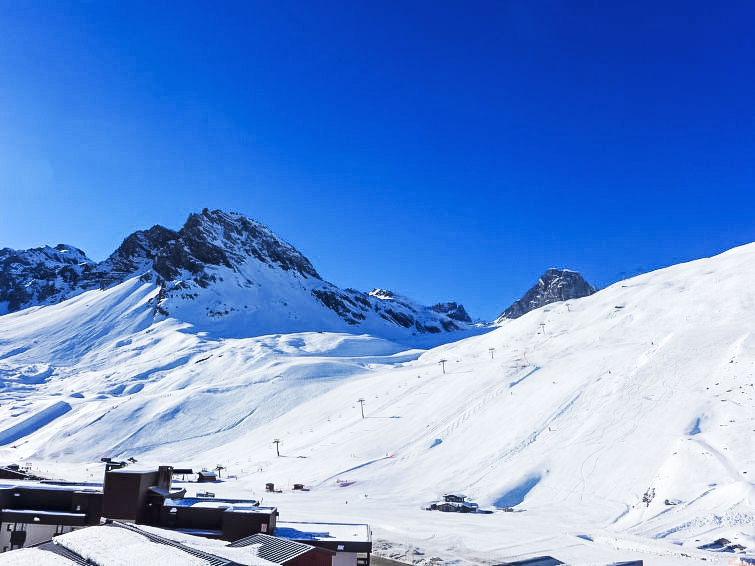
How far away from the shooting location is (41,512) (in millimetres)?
20594

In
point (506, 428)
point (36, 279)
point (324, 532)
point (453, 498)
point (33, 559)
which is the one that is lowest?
point (453, 498)

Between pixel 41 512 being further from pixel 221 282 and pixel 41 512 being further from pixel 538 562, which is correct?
pixel 221 282

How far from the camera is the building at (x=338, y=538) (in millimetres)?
18562

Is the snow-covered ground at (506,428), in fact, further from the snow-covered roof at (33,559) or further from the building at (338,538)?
the snow-covered roof at (33,559)

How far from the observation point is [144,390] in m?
80.8

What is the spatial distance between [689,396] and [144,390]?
2894 inches

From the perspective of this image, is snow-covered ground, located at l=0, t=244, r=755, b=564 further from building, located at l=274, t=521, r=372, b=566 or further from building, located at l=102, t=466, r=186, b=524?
building, located at l=102, t=466, r=186, b=524

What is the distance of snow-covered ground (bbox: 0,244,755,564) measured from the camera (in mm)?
25000

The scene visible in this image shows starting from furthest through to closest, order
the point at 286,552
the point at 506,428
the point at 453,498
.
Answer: the point at 506,428, the point at 453,498, the point at 286,552

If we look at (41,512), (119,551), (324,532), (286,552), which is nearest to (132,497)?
(41,512)

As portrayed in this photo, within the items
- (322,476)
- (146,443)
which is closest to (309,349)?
(146,443)

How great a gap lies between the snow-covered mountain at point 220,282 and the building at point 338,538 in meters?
101

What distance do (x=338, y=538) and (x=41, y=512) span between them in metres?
11.8

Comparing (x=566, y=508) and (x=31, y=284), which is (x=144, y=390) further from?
(x=31, y=284)
